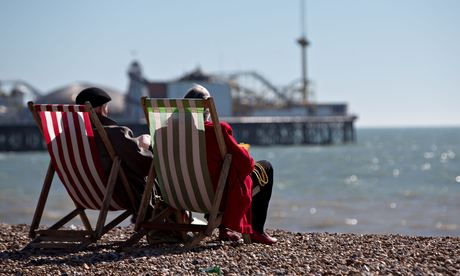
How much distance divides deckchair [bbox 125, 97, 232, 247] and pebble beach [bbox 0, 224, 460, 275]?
0.70ft

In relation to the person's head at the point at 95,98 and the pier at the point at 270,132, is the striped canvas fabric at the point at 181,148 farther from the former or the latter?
the pier at the point at 270,132

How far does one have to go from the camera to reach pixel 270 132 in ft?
174

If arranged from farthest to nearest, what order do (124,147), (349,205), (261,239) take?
(349,205), (261,239), (124,147)

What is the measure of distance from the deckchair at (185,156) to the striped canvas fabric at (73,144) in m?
0.30

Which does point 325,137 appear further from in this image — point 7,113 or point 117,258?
point 117,258

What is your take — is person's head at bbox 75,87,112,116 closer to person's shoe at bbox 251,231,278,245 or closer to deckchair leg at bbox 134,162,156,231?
deckchair leg at bbox 134,162,156,231

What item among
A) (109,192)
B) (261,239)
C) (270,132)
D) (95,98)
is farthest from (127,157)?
(270,132)

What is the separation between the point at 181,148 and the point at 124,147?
327 mm

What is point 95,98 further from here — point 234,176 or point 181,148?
point 234,176

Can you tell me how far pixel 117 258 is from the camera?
12.7ft

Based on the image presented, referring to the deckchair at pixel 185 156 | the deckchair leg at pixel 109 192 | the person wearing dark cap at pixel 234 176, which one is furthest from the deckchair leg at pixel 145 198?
the person wearing dark cap at pixel 234 176

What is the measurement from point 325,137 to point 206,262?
5424 centimetres

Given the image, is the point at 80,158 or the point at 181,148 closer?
the point at 181,148

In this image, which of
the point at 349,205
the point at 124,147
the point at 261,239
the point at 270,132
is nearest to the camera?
the point at 124,147
